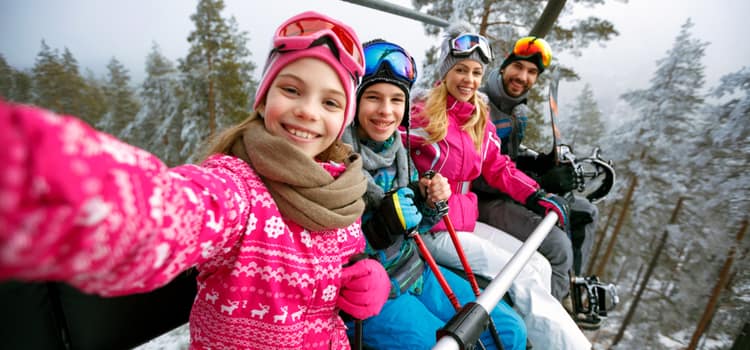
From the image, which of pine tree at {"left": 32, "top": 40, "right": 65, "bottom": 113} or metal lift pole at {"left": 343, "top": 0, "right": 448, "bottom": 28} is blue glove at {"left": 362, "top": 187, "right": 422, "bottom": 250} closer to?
metal lift pole at {"left": 343, "top": 0, "right": 448, "bottom": 28}

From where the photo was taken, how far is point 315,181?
1.20m

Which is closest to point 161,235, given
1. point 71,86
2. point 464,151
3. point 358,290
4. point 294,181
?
point 294,181

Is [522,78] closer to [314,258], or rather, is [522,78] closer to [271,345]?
[314,258]

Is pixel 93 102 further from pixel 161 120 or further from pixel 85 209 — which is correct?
pixel 85 209

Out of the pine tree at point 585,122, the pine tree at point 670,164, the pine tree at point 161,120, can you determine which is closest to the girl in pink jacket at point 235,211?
the pine tree at point 161,120

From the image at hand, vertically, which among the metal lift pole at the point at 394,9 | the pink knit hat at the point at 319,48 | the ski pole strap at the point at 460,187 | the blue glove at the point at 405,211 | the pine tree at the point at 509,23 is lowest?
the ski pole strap at the point at 460,187

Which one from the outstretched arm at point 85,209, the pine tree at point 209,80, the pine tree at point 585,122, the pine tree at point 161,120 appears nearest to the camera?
the outstretched arm at point 85,209

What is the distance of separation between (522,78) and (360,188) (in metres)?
3.37

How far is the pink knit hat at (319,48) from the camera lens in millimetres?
1312

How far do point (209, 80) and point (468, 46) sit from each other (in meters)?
13.1

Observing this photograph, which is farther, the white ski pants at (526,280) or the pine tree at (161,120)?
the pine tree at (161,120)

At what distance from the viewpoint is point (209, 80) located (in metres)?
13.2

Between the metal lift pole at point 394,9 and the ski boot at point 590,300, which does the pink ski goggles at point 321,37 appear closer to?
the metal lift pole at point 394,9

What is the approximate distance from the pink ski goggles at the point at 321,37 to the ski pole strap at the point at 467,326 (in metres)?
Answer: 1.21
